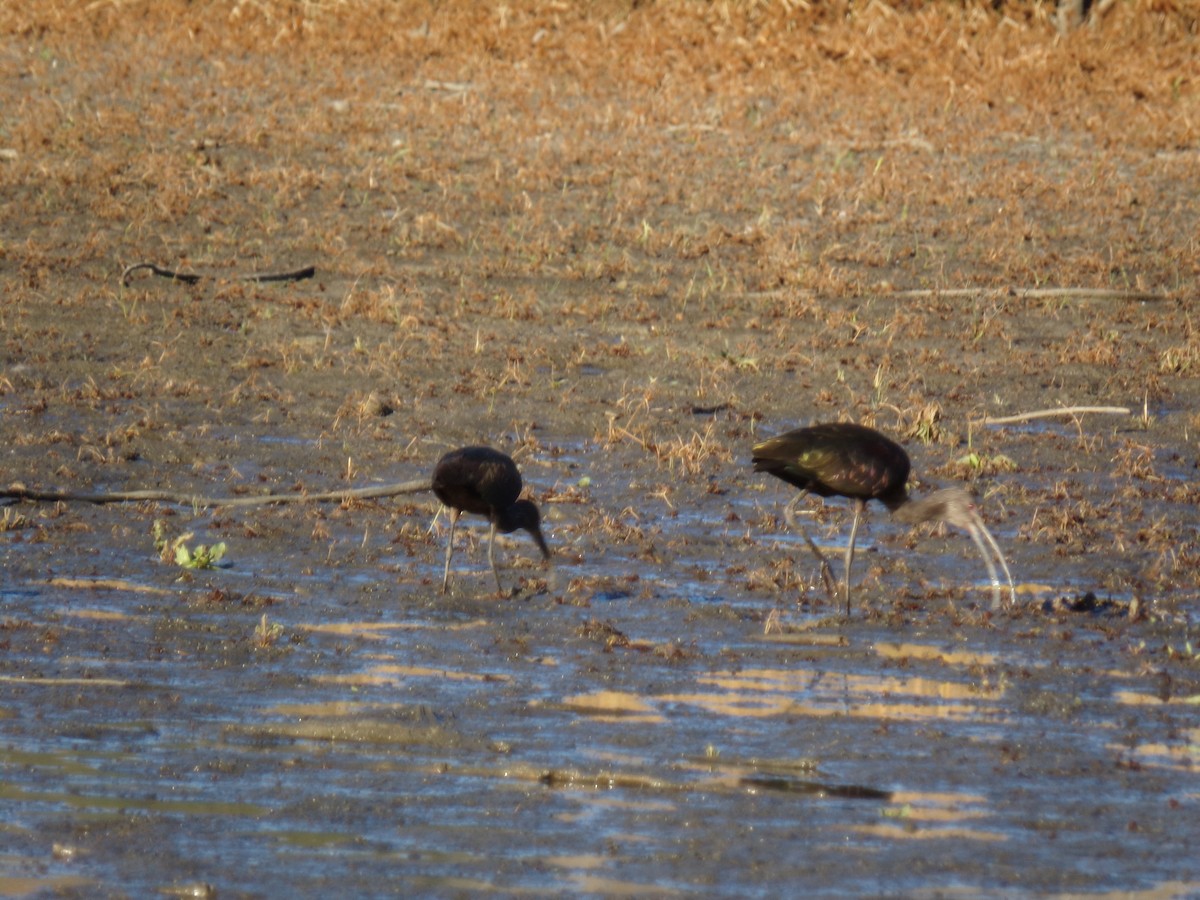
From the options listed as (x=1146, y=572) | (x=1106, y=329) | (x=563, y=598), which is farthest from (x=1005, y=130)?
(x=563, y=598)

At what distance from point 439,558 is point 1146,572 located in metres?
3.21

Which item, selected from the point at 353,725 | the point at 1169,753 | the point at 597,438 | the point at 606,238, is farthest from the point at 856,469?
the point at 606,238

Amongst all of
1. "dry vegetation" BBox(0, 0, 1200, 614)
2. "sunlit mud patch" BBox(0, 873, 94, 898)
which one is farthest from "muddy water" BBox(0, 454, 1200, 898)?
"dry vegetation" BBox(0, 0, 1200, 614)

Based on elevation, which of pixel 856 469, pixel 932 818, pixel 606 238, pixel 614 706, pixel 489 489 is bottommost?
pixel 614 706

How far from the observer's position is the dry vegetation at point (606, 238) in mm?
10891

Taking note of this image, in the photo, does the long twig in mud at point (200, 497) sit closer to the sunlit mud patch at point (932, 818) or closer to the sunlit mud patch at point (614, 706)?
the sunlit mud patch at point (614, 706)

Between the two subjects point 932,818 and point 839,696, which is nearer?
point 932,818

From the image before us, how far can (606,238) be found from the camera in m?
15.1

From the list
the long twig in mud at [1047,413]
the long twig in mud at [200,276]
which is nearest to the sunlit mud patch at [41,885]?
the long twig in mud at [1047,413]

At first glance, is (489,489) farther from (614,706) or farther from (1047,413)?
(1047,413)

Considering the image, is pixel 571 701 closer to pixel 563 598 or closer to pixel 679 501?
pixel 563 598

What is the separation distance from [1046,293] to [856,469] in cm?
567

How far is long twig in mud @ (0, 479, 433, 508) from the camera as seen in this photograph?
9.20m

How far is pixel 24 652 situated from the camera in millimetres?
7203
